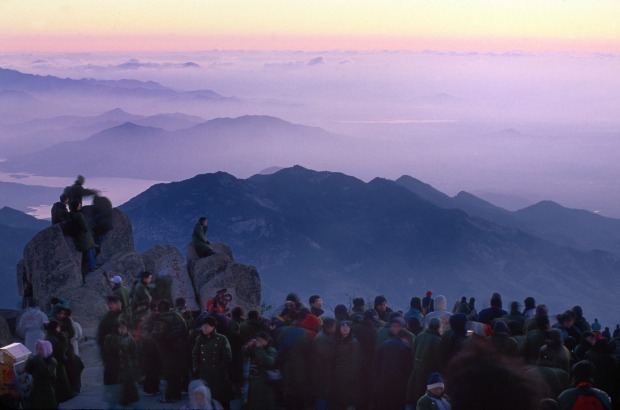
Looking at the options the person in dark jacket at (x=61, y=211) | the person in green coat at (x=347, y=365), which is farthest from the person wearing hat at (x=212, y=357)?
the person in dark jacket at (x=61, y=211)

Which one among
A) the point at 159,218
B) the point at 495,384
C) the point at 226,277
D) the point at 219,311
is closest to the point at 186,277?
the point at 226,277

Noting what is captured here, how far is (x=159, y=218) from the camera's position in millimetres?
180875

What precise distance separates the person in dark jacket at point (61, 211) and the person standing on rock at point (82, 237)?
233mm

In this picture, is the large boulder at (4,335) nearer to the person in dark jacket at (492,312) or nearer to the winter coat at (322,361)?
the winter coat at (322,361)

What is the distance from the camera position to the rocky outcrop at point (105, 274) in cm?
2102

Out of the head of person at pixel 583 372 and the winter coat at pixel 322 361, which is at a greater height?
the head of person at pixel 583 372

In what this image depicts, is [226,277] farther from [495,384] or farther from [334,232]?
[334,232]

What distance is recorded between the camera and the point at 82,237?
22031 millimetres

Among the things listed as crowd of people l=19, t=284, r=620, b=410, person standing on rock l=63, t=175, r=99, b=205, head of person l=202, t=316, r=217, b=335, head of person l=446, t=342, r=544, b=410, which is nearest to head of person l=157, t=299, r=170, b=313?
crowd of people l=19, t=284, r=620, b=410

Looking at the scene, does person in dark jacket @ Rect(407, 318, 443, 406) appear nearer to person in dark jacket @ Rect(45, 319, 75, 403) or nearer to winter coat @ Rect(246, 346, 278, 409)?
winter coat @ Rect(246, 346, 278, 409)

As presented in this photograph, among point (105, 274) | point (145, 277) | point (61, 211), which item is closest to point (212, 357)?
point (145, 277)

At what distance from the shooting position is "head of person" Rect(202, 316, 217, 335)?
43.1 feet

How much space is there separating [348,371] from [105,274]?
10274mm

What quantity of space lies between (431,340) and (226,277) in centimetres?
971
